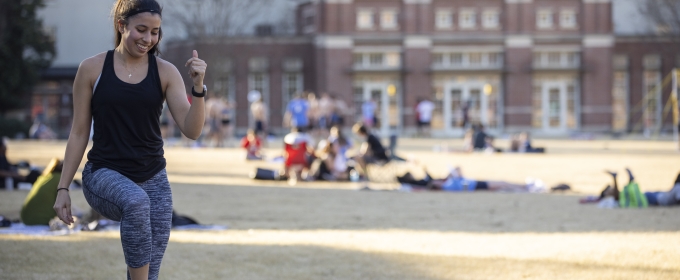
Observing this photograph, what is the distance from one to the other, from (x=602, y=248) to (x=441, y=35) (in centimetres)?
4231

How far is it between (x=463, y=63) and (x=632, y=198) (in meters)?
38.5

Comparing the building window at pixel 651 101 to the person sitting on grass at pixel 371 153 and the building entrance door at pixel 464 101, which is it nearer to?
the building entrance door at pixel 464 101

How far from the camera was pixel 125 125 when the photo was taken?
4.45 metres

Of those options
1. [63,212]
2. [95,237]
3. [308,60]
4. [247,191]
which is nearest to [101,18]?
[308,60]

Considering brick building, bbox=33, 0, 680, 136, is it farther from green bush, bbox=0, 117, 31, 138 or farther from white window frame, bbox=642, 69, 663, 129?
green bush, bbox=0, 117, 31, 138

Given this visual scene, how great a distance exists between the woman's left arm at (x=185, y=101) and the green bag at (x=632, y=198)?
349 inches

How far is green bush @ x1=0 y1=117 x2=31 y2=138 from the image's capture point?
43.2 m

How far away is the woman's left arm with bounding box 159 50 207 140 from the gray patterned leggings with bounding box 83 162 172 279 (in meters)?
0.27

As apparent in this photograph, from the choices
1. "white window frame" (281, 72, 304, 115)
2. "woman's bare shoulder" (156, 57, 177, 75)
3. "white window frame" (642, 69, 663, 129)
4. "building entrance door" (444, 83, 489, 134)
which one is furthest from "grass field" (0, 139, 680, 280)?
"white window frame" (642, 69, 663, 129)

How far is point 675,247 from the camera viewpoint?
8.47 meters

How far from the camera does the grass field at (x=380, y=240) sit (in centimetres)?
737

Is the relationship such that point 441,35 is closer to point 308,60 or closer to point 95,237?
point 308,60

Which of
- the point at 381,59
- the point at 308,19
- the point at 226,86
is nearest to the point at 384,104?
the point at 381,59

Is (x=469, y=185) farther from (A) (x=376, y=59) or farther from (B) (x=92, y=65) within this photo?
(A) (x=376, y=59)
